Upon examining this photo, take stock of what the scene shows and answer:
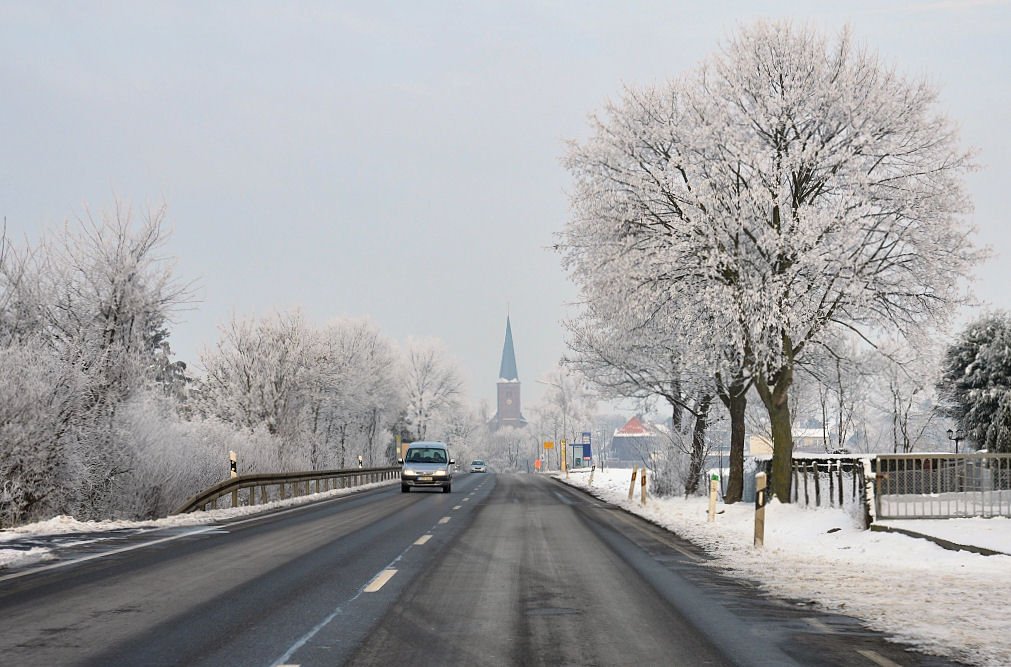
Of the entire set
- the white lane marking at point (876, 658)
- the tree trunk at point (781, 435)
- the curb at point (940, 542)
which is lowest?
the white lane marking at point (876, 658)

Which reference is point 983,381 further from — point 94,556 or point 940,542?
point 94,556

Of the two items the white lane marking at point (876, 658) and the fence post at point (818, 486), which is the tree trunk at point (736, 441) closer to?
the fence post at point (818, 486)

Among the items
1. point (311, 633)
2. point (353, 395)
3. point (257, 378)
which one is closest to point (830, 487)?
point (311, 633)

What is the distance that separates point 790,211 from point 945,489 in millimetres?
7982

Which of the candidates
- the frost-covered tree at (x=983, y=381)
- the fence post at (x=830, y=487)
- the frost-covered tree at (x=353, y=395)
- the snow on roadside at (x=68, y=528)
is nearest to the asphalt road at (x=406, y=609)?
the snow on roadside at (x=68, y=528)

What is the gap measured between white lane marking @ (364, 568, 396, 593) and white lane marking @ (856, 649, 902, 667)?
494cm

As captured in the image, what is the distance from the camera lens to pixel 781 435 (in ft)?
81.6

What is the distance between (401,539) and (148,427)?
8.92m

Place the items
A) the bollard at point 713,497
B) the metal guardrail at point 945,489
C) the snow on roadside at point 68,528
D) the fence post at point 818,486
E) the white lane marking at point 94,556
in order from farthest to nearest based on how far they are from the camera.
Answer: the fence post at point 818,486 → the bollard at point 713,497 → the metal guardrail at point 945,489 → the snow on roadside at point 68,528 → the white lane marking at point 94,556

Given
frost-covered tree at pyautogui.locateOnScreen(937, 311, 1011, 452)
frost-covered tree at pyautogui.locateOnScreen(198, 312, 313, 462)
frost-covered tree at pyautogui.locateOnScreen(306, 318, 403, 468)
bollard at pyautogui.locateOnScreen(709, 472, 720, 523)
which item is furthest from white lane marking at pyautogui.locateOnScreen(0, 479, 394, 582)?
frost-covered tree at pyautogui.locateOnScreen(306, 318, 403, 468)

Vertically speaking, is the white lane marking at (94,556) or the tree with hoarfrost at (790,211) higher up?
the tree with hoarfrost at (790,211)

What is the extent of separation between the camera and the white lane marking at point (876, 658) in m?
6.96

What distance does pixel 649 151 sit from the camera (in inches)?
1056

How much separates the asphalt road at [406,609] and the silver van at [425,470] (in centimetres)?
2119
